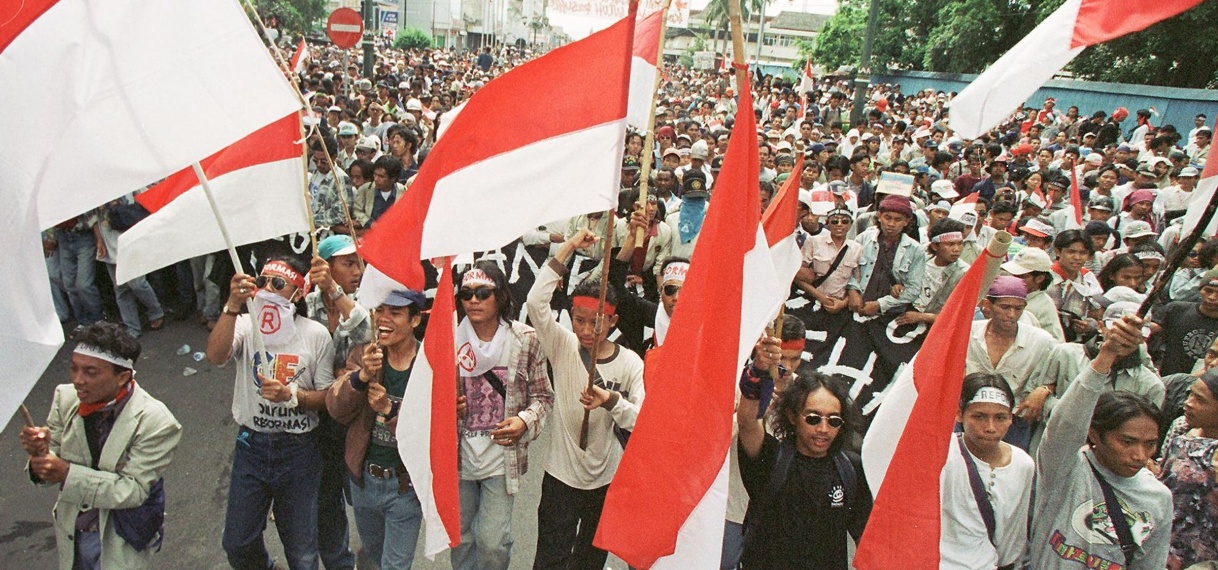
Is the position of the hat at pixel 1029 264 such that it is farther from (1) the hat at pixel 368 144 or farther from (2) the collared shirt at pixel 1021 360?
(1) the hat at pixel 368 144

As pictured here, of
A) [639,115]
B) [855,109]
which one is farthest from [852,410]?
[855,109]

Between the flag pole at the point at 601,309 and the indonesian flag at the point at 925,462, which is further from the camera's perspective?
the flag pole at the point at 601,309

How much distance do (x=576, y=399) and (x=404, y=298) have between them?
34.6 inches

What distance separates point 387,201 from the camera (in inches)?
290

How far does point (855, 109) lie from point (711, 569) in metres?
13.8

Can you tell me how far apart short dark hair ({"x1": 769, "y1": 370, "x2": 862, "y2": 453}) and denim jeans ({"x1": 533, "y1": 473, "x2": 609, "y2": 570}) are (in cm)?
98

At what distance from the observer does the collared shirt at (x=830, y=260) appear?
557cm

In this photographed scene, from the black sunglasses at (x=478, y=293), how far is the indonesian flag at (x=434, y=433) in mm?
591

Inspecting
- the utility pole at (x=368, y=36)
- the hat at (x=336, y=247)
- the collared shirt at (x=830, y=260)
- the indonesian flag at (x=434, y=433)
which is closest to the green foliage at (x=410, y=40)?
the utility pole at (x=368, y=36)

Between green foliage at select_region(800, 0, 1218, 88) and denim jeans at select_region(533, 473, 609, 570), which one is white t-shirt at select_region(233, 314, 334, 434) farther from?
green foliage at select_region(800, 0, 1218, 88)

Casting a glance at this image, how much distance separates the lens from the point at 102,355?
3131 mm

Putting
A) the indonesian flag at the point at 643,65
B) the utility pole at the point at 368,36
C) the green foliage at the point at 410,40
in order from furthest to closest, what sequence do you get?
1. the green foliage at the point at 410,40
2. the utility pole at the point at 368,36
3. the indonesian flag at the point at 643,65

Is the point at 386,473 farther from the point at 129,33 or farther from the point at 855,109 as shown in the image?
the point at 855,109

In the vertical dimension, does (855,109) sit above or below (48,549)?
above
